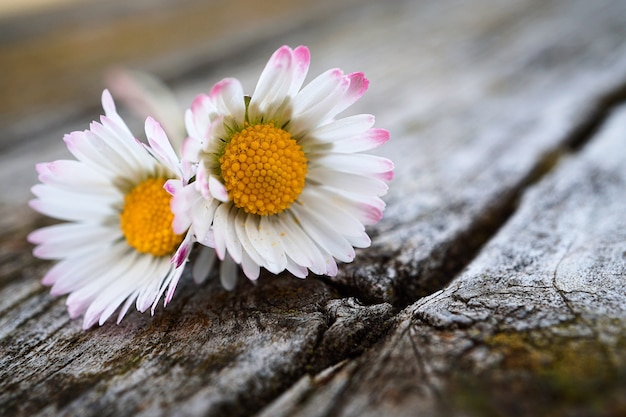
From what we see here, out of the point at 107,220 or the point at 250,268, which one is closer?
the point at 250,268

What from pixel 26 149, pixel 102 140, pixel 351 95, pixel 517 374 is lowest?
pixel 517 374

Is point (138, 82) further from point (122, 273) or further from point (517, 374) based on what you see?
point (517, 374)

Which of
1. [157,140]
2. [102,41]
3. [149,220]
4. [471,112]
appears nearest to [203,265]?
[149,220]

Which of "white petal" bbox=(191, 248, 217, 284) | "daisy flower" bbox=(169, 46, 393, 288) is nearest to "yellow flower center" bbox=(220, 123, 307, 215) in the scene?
"daisy flower" bbox=(169, 46, 393, 288)

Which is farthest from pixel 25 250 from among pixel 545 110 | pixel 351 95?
pixel 545 110

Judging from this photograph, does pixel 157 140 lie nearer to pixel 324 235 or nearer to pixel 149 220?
pixel 149 220

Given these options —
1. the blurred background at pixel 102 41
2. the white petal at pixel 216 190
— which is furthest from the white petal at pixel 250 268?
the blurred background at pixel 102 41

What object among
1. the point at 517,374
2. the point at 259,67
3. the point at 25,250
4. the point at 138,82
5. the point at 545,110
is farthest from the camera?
the point at 259,67
